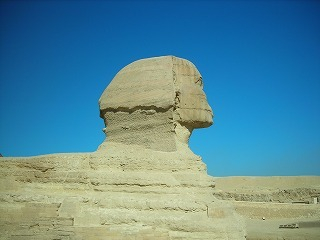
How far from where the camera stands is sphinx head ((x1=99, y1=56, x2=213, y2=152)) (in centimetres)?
1191

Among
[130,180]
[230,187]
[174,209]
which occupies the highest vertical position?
[230,187]

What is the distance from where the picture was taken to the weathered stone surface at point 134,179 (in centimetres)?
1032

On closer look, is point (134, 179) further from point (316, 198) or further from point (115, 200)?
point (316, 198)

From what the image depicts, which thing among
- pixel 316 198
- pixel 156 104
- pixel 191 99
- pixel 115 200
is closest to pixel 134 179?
pixel 115 200

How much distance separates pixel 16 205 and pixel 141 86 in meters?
5.37

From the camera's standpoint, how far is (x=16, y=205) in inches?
448

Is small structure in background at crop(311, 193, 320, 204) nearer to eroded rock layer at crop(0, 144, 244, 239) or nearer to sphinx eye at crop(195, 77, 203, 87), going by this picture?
sphinx eye at crop(195, 77, 203, 87)

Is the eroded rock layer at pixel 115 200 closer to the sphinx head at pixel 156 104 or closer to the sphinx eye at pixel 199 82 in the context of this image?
the sphinx head at pixel 156 104

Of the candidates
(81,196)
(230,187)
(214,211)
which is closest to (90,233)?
(81,196)

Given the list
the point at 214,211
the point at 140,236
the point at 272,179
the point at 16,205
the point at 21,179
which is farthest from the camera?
the point at 272,179

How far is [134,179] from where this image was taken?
36.1 ft

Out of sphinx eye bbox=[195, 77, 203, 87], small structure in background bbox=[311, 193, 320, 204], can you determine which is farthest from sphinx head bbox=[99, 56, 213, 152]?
small structure in background bbox=[311, 193, 320, 204]

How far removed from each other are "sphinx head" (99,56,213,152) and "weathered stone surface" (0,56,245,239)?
0.03 metres

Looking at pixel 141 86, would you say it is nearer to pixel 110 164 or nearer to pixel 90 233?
pixel 110 164
